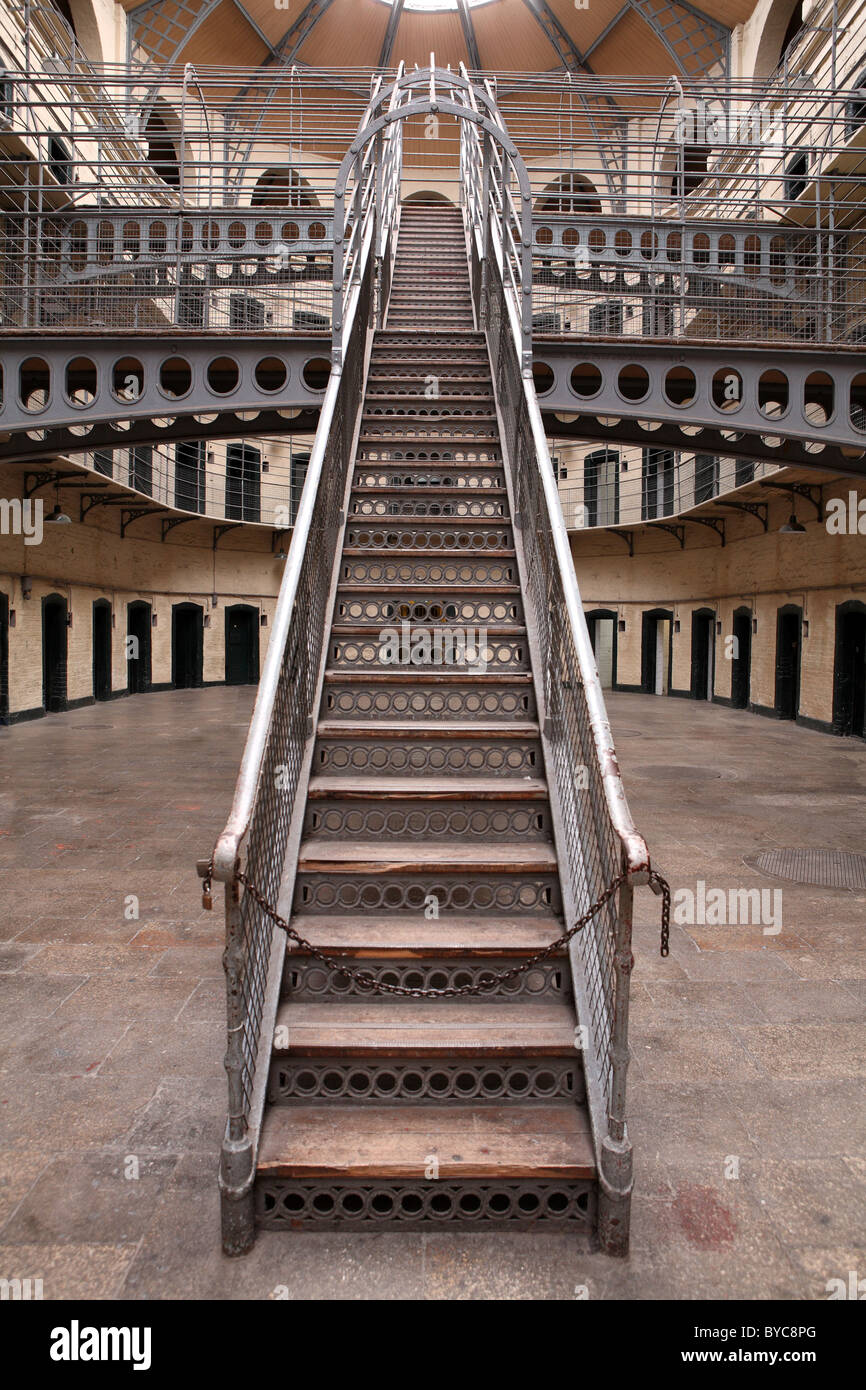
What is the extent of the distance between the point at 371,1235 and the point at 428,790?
176cm

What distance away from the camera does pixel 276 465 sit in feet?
72.5

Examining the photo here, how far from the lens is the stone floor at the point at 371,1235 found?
91.8 inches

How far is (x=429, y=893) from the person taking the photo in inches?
134

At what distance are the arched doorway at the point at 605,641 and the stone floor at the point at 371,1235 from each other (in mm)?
16080

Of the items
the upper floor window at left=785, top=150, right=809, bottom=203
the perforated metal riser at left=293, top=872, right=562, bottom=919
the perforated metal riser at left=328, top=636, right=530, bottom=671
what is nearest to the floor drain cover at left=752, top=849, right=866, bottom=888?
the perforated metal riser at left=328, top=636, right=530, bottom=671

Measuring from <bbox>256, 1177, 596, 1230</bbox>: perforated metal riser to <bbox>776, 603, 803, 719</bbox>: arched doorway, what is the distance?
14.7 m

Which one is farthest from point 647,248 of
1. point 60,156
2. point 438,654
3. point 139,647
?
point 139,647

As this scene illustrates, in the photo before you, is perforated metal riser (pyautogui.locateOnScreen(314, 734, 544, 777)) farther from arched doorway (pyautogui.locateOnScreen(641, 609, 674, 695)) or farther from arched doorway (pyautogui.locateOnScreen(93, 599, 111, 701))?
arched doorway (pyautogui.locateOnScreen(641, 609, 674, 695))

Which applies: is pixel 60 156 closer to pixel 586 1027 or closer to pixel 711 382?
pixel 711 382

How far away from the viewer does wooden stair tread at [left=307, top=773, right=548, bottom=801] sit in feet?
12.0

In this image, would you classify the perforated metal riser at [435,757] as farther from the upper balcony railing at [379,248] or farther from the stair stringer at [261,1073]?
the upper balcony railing at [379,248]

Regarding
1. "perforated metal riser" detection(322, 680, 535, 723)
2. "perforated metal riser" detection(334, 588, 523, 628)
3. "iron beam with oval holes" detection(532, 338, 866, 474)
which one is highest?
"iron beam with oval holes" detection(532, 338, 866, 474)

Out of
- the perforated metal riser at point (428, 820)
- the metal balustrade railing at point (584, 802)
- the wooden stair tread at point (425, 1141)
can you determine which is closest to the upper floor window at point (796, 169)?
the metal balustrade railing at point (584, 802)
